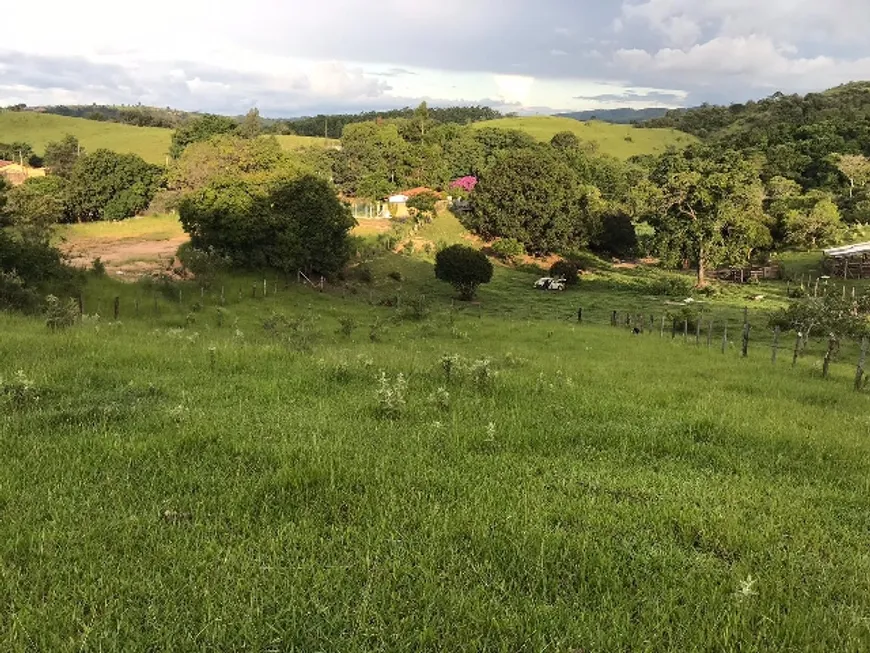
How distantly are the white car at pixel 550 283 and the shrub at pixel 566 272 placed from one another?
46.7 inches

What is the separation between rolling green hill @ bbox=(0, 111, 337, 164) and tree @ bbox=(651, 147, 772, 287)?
73.7m

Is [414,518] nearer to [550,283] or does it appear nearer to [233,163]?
[550,283]

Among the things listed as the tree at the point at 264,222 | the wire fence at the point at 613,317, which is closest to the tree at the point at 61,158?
the tree at the point at 264,222

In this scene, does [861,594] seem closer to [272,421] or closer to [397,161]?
[272,421]

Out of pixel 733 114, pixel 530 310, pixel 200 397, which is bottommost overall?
pixel 530 310

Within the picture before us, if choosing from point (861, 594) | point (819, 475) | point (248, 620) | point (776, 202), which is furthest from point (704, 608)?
point (776, 202)

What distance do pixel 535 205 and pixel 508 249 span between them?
447 cm

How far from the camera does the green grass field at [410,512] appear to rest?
342 cm

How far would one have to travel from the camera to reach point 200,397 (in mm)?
8102

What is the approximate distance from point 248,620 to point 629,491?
11.2 ft

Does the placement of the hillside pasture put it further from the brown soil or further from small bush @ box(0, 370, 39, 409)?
small bush @ box(0, 370, 39, 409)

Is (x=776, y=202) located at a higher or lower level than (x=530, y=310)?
higher

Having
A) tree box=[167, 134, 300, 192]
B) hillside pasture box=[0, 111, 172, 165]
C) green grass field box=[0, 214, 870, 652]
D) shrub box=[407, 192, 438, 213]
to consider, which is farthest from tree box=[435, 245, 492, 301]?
hillside pasture box=[0, 111, 172, 165]

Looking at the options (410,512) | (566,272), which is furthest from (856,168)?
(410,512)
